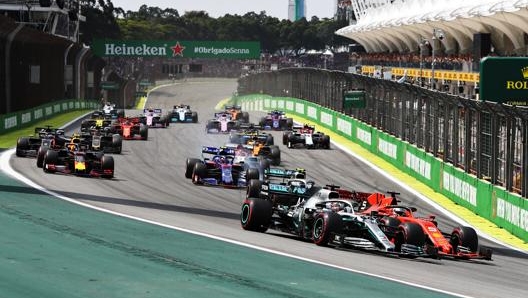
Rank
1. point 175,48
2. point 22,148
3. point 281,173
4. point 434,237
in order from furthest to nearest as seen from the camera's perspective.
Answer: point 175,48
point 22,148
point 281,173
point 434,237

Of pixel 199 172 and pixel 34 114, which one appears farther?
pixel 34 114

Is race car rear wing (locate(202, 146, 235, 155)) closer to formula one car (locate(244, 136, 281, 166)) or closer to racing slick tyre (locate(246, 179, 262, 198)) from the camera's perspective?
formula one car (locate(244, 136, 281, 166))

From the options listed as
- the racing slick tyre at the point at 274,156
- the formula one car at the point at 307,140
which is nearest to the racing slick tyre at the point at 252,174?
the racing slick tyre at the point at 274,156

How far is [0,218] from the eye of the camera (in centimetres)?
1955

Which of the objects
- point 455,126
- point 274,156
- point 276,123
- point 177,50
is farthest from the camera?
point 177,50

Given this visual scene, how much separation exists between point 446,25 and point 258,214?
8168cm

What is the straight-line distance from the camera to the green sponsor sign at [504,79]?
32531mm

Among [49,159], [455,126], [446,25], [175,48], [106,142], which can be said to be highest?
[446,25]

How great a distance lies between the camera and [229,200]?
2781 cm

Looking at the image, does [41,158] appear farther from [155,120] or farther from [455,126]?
[155,120]

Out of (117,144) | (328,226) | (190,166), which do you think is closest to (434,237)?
(328,226)

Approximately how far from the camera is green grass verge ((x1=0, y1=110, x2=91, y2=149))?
45166 millimetres

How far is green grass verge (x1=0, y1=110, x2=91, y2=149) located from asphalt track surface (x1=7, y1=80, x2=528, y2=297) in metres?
4.73

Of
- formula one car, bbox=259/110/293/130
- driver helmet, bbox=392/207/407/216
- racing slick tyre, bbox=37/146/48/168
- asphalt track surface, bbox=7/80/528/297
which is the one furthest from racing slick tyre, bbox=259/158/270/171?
formula one car, bbox=259/110/293/130
